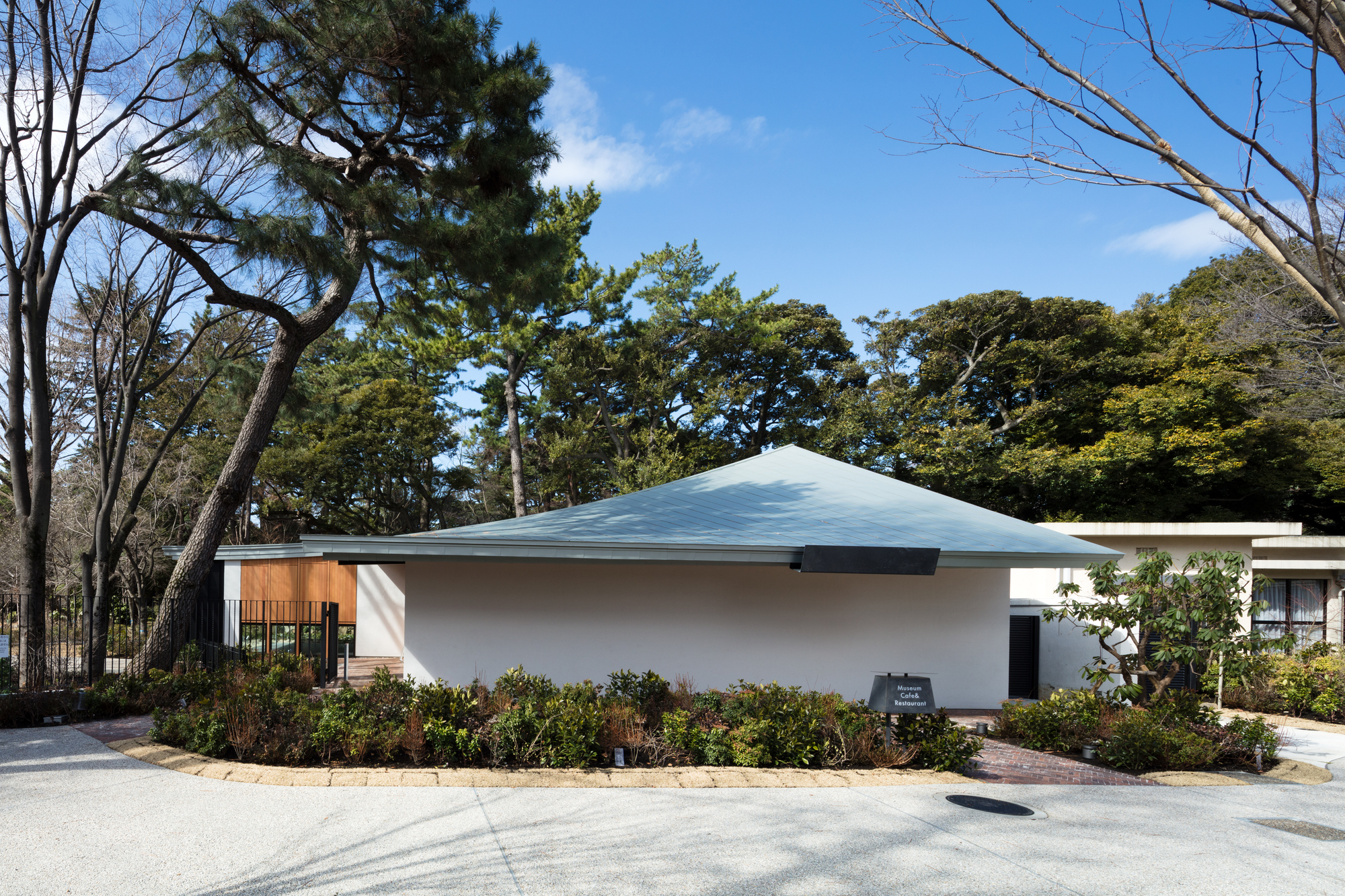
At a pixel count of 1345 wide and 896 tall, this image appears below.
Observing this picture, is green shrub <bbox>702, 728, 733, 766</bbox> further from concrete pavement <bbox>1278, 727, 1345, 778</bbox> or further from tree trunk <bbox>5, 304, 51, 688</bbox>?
tree trunk <bbox>5, 304, 51, 688</bbox>

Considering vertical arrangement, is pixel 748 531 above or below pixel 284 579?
above

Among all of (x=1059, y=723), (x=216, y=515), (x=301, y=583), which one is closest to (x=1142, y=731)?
(x=1059, y=723)

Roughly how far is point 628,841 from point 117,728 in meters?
6.79

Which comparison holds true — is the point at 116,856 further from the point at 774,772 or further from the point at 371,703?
the point at 774,772

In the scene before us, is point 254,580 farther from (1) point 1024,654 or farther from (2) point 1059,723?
(2) point 1059,723

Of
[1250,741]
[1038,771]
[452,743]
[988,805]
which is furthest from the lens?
[1250,741]

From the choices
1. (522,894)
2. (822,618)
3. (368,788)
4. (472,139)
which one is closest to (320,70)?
(472,139)

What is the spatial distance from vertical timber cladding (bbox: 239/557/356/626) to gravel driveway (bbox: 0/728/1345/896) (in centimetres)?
1208

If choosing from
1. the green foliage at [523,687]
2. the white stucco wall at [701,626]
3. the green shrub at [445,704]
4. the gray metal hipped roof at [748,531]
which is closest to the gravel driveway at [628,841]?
the green shrub at [445,704]

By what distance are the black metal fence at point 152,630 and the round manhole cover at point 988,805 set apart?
30.1 ft

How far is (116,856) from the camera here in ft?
15.6

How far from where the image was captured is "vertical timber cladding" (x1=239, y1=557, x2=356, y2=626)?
18719 mm

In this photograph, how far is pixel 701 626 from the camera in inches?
427

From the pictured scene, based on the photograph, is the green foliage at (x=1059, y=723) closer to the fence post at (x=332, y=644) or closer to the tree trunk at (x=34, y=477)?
the fence post at (x=332, y=644)
